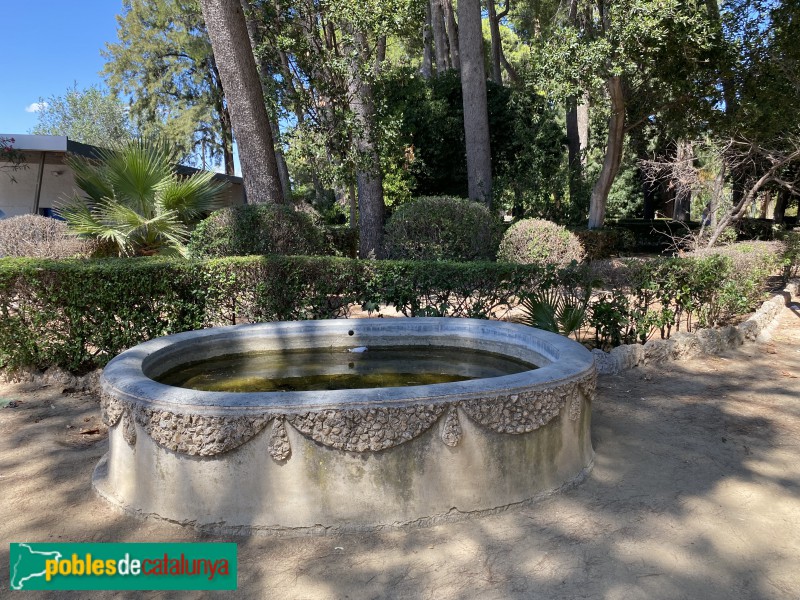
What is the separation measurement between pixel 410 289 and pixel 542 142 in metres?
11.0

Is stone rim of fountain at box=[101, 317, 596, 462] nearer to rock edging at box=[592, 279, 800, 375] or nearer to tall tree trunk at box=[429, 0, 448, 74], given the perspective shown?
rock edging at box=[592, 279, 800, 375]

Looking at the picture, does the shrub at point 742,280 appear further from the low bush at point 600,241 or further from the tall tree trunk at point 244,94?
the tall tree trunk at point 244,94

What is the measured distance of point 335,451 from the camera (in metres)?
2.94

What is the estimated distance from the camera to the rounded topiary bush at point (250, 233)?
7844 millimetres

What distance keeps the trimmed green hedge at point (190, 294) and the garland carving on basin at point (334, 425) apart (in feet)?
10.1

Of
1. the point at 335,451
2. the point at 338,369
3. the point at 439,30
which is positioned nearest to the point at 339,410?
the point at 335,451

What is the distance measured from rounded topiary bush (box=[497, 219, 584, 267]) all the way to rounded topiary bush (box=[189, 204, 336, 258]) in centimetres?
318

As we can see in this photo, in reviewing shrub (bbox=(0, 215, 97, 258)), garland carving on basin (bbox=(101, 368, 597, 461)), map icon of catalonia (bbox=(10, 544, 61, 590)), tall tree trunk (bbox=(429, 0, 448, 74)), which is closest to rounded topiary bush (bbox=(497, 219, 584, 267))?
garland carving on basin (bbox=(101, 368, 597, 461))

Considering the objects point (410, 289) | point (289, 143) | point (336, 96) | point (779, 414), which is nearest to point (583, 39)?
point (336, 96)

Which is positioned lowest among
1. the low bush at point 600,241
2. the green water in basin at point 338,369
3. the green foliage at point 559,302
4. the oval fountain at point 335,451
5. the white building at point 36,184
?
the oval fountain at point 335,451

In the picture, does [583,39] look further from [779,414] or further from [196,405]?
[196,405]

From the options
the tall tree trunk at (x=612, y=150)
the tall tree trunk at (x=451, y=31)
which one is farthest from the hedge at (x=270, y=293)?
the tall tree trunk at (x=451, y=31)

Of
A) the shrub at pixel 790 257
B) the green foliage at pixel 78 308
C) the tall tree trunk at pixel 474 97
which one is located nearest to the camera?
the green foliage at pixel 78 308

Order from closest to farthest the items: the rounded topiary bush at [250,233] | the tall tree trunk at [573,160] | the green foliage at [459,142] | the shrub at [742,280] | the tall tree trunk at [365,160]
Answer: the shrub at [742,280], the rounded topiary bush at [250,233], the tall tree trunk at [365,160], the green foliage at [459,142], the tall tree trunk at [573,160]
